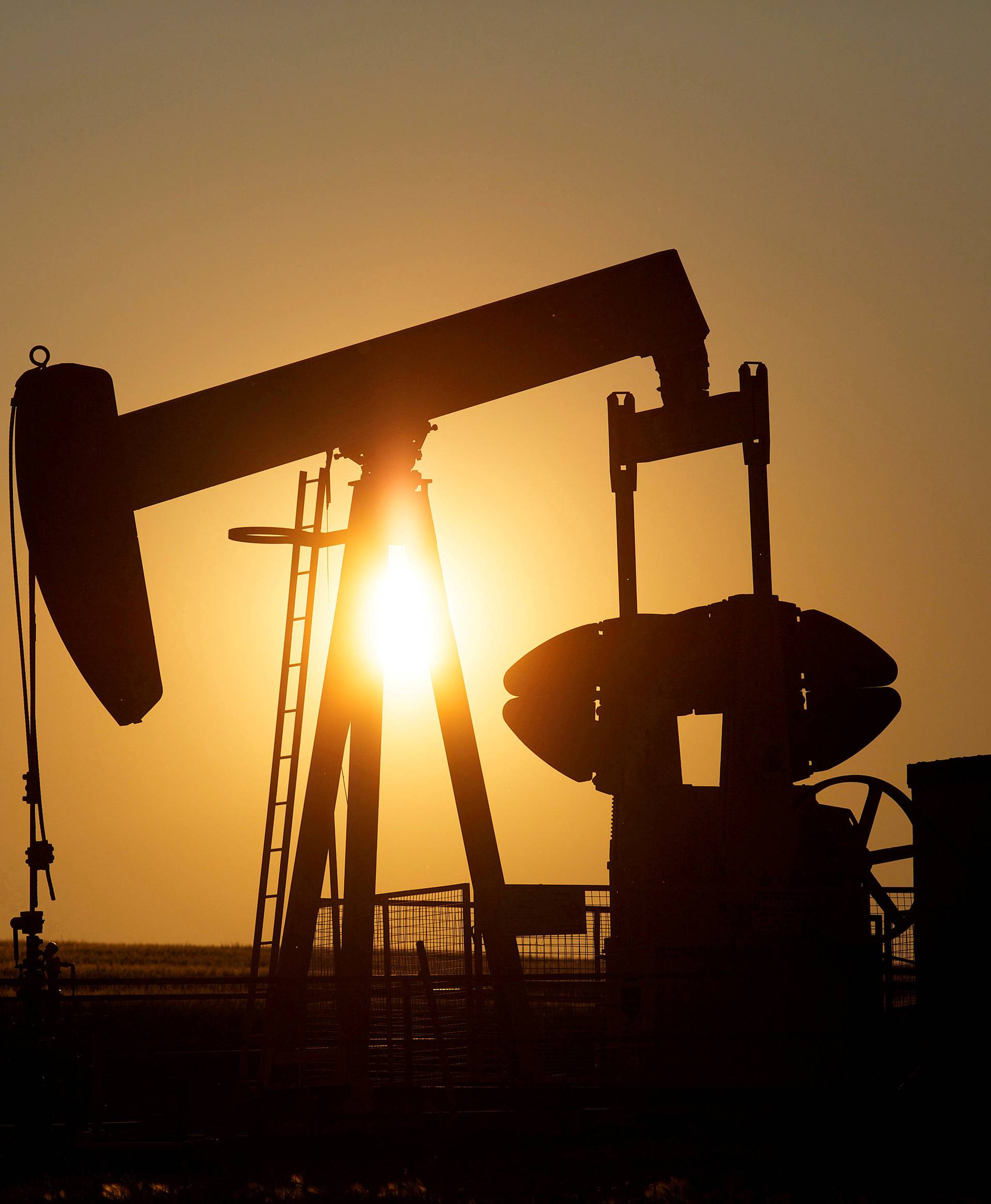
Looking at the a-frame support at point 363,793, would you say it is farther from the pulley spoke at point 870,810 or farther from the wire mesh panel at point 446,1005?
the pulley spoke at point 870,810

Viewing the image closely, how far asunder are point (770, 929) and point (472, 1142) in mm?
2465

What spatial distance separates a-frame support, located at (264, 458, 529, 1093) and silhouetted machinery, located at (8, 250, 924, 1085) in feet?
0.05

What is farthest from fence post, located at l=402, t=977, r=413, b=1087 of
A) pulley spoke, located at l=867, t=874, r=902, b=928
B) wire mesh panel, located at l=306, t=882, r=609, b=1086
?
pulley spoke, located at l=867, t=874, r=902, b=928

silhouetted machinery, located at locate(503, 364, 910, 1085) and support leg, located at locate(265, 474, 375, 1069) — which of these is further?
silhouetted machinery, located at locate(503, 364, 910, 1085)

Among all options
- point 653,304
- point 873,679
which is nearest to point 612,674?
point 873,679

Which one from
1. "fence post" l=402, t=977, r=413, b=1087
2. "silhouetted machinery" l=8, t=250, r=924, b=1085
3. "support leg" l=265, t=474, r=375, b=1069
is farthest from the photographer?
A: "support leg" l=265, t=474, r=375, b=1069

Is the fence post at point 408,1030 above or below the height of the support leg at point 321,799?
below

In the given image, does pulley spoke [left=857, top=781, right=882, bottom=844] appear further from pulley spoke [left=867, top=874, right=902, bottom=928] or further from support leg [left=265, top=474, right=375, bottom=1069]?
support leg [left=265, top=474, right=375, bottom=1069]

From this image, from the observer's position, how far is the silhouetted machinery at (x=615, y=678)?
28.3 feet

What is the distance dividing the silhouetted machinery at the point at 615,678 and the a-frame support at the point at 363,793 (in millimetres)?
16

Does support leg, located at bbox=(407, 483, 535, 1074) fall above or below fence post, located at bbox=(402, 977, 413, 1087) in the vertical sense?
above

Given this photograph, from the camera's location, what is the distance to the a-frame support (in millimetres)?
8648

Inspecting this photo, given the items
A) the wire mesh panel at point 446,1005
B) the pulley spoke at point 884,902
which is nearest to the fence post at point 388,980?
the wire mesh panel at point 446,1005

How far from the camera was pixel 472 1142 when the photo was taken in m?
7.66
